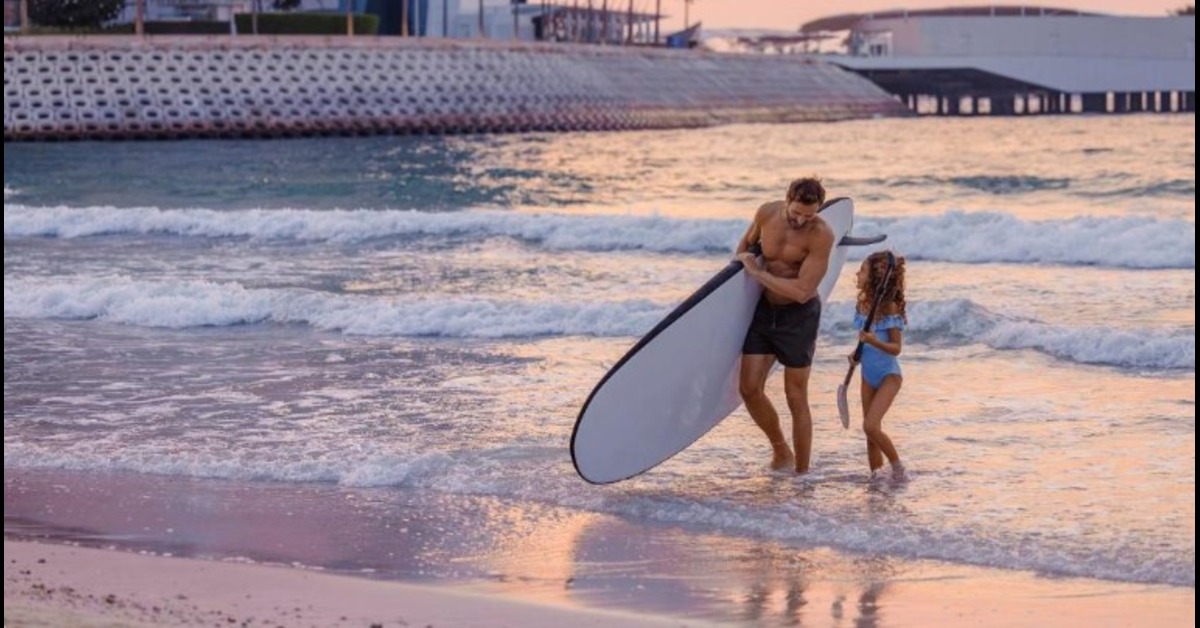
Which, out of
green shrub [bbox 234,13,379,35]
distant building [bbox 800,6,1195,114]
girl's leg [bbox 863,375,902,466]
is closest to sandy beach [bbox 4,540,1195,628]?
girl's leg [bbox 863,375,902,466]

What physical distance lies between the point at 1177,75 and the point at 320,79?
2438 inches

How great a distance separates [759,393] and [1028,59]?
115991 mm

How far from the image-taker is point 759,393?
31.8ft

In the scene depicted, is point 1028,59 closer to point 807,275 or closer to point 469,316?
point 469,316

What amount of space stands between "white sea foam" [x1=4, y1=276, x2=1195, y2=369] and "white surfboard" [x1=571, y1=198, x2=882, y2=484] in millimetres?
4706

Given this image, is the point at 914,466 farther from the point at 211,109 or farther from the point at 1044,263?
the point at 211,109

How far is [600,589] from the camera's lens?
25.2 feet

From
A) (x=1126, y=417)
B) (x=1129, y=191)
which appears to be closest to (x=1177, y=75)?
(x=1129, y=191)

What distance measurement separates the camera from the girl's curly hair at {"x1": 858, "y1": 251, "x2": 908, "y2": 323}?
A: 9.46m

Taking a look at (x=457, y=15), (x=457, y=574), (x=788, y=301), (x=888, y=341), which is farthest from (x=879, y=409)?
(x=457, y=15)

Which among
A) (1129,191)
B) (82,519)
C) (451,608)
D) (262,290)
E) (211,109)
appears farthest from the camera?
(211,109)

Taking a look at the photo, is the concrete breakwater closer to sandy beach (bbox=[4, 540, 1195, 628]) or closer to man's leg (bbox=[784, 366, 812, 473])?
man's leg (bbox=[784, 366, 812, 473])

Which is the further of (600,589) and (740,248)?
(740,248)

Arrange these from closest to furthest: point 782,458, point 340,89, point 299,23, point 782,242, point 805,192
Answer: point 805,192 → point 782,242 → point 782,458 → point 340,89 → point 299,23
